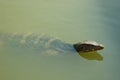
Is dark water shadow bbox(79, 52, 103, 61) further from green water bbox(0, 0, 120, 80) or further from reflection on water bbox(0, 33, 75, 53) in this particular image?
reflection on water bbox(0, 33, 75, 53)

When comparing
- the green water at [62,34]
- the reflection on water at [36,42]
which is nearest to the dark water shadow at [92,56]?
the green water at [62,34]

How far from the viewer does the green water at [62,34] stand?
2.96m

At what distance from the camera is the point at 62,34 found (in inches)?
137

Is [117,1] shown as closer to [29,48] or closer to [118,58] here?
[118,58]

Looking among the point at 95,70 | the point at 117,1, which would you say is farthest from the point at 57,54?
the point at 117,1

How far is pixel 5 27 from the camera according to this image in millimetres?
3551

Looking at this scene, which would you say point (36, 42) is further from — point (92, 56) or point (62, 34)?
point (92, 56)

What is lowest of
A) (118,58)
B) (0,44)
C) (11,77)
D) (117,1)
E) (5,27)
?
(11,77)

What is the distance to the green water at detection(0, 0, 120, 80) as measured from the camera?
2959 millimetres

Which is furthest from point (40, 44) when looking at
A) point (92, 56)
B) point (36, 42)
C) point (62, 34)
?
point (92, 56)

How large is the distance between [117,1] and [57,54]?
1.55 metres

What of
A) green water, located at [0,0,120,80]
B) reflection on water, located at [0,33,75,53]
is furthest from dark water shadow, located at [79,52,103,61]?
reflection on water, located at [0,33,75,53]

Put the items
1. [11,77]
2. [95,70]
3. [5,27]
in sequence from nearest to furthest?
[11,77]
[95,70]
[5,27]

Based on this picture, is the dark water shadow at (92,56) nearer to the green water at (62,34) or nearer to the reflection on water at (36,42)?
the green water at (62,34)
